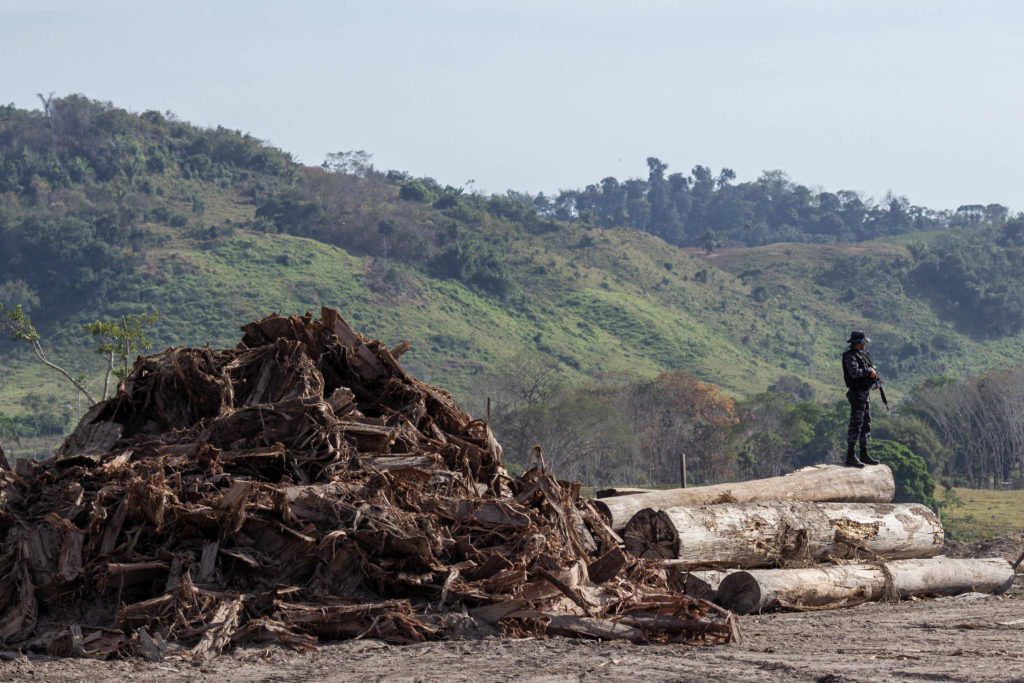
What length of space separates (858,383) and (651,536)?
4091 millimetres

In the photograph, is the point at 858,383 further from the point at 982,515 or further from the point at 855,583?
the point at 982,515

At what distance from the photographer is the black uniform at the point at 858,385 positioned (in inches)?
532

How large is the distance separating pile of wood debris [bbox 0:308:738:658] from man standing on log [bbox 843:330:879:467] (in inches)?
191

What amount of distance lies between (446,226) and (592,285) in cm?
1322

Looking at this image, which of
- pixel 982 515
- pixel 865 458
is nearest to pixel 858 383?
pixel 865 458

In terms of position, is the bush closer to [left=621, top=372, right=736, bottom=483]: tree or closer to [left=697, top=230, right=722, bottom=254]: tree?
[left=621, top=372, right=736, bottom=483]: tree

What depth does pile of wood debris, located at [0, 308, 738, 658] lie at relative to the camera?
7.93 meters

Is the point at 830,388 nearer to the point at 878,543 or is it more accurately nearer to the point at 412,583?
the point at 878,543

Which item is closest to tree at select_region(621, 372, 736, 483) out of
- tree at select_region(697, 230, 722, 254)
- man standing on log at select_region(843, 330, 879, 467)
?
man standing on log at select_region(843, 330, 879, 467)

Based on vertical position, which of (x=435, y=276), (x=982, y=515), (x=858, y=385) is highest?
(x=435, y=276)

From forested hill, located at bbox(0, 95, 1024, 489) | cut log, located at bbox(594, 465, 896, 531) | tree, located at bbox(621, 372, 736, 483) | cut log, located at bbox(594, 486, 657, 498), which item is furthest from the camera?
forested hill, located at bbox(0, 95, 1024, 489)

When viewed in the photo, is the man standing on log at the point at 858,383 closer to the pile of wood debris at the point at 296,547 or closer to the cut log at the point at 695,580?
the cut log at the point at 695,580

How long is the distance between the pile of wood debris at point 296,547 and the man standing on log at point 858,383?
484 cm

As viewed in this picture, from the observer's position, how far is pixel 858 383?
44.6 feet
